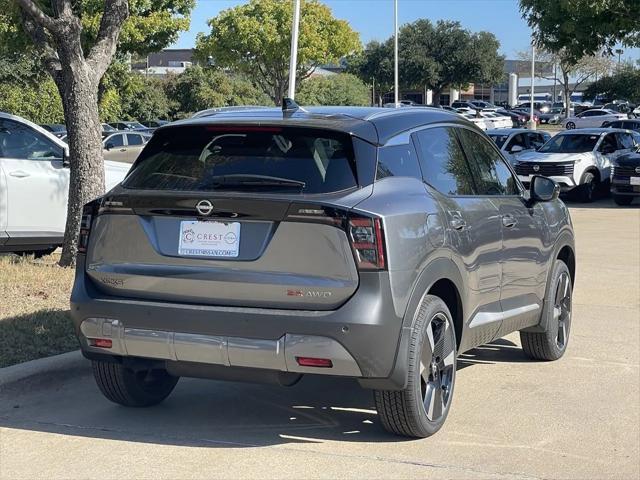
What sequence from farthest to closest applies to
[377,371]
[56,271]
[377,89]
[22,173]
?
[377,89] → [22,173] → [56,271] → [377,371]

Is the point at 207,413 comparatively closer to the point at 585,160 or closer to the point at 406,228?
the point at 406,228

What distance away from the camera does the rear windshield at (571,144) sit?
77.7ft

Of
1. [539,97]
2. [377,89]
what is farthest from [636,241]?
[539,97]

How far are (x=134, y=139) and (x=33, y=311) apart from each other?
2458 cm

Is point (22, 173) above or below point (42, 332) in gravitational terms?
above

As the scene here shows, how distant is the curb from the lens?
6328mm

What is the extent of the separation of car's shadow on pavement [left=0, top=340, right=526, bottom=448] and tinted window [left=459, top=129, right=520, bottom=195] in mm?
1613

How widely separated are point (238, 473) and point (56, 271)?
5147 millimetres

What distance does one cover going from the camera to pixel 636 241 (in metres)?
16.0

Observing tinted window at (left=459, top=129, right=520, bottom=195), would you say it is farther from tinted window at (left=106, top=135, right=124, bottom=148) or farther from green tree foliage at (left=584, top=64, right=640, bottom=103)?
green tree foliage at (left=584, top=64, right=640, bottom=103)

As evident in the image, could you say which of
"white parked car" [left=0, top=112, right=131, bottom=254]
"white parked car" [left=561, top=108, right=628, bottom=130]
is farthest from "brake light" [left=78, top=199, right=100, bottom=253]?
"white parked car" [left=561, top=108, right=628, bottom=130]

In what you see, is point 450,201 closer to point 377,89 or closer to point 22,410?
point 22,410

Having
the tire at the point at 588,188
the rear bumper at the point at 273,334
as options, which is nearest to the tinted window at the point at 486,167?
the rear bumper at the point at 273,334

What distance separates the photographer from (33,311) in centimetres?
786
